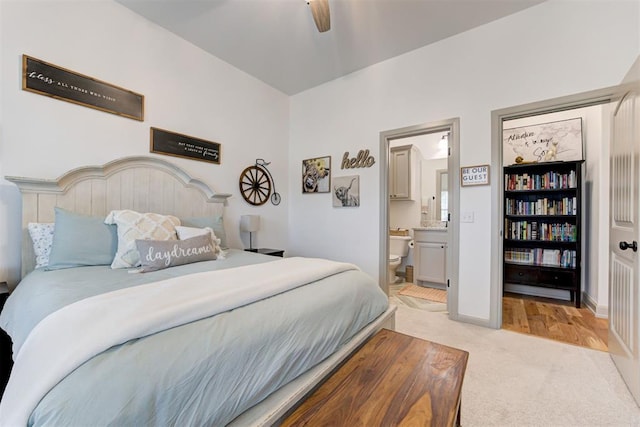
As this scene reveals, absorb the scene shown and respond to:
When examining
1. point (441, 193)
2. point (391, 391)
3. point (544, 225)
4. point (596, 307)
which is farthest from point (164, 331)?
point (441, 193)

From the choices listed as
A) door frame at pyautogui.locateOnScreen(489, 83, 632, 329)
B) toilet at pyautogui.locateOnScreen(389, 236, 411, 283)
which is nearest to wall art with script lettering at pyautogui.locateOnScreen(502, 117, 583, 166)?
door frame at pyautogui.locateOnScreen(489, 83, 632, 329)

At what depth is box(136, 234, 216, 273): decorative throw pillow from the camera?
5.70ft

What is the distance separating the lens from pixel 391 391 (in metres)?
1.05

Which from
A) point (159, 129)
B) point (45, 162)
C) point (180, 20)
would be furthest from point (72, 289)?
point (180, 20)

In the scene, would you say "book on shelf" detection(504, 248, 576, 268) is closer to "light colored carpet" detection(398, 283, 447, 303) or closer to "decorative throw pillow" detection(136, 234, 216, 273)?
"light colored carpet" detection(398, 283, 447, 303)

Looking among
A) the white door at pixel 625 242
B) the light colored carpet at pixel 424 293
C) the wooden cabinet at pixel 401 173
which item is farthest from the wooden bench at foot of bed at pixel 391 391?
the wooden cabinet at pixel 401 173

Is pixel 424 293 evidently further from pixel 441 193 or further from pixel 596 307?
pixel 441 193

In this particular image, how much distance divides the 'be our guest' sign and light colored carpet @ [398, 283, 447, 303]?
1594mm

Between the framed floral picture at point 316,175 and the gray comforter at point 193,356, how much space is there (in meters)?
2.42

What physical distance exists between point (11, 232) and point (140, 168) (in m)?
0.97

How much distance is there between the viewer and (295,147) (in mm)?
4160

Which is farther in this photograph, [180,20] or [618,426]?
[180,20]

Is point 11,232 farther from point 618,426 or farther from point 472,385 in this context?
point 618,426

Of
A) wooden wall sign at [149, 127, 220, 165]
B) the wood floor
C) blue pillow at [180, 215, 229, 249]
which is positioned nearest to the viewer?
the wood floor
